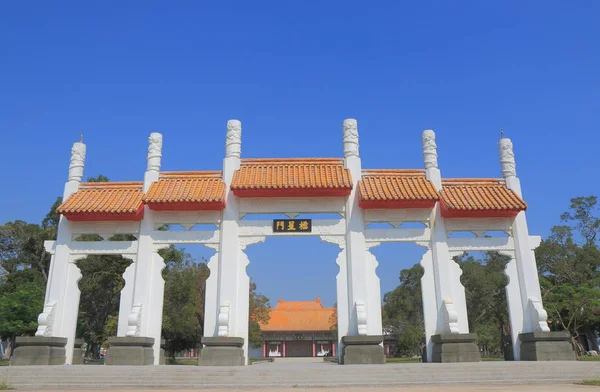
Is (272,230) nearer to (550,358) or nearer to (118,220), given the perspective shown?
(118,220)

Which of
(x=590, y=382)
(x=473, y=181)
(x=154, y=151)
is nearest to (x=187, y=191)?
(x=154, y=151)

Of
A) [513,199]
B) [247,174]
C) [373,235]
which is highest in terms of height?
[247,174]

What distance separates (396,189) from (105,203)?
23.2ft

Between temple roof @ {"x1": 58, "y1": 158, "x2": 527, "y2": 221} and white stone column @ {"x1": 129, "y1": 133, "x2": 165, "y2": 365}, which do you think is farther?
temple roof @ {"x1": 58, "y1": 158, "x2": 527, "y2": 221}

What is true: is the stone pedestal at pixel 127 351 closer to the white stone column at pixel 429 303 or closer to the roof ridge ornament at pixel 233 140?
the roof ridge ornament at pixel 233 140

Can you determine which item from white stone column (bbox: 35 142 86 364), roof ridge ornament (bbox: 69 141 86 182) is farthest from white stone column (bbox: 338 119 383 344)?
roof ridge ornament (bbox: 69 141 86 182)

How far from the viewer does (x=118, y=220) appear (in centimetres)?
1149

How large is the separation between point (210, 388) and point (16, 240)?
26668 millimetres

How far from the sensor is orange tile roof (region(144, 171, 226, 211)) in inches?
438

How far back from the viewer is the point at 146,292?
11016 millimetres

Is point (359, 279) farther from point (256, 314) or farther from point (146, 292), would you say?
point (256, 314)

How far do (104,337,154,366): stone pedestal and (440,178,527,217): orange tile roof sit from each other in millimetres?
7559

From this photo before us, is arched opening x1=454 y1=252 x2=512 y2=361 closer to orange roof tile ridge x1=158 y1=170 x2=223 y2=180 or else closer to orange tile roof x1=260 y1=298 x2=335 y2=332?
orange tile roof x1=260 y1=298 x2=335 y2=332

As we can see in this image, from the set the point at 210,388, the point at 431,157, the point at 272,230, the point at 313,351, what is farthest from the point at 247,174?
the point at 313,351
